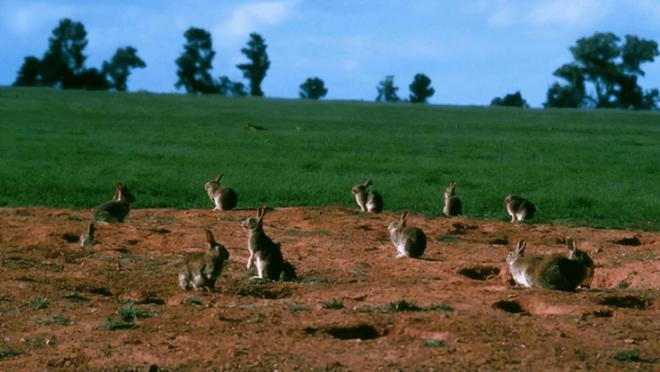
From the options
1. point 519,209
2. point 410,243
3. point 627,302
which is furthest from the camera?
point 519,209

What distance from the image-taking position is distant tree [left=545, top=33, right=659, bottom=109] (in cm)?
10212

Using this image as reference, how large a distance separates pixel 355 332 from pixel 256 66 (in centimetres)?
10792

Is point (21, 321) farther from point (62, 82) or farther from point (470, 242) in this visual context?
point (62, 82)

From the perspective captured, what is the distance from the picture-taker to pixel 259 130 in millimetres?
49750

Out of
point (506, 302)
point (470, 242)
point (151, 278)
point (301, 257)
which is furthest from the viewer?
point (470, 242)

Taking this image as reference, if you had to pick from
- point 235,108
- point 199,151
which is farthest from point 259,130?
point 235,108

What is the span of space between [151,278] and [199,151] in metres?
25.5

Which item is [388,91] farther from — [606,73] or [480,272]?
[480,272]

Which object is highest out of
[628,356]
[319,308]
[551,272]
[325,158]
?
[325,158]

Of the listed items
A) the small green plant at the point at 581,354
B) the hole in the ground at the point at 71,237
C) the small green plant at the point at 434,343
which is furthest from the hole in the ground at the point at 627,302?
the hole in the ground at the point at 71,237

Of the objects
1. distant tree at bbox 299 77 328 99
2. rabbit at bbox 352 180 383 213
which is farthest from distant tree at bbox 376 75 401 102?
rabbit at bbox 352 180 383 213

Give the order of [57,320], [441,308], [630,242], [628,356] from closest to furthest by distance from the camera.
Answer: [628,356], [57,320], [441,308], [630,242]

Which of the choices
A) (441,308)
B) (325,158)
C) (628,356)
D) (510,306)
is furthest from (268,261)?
(325,158)

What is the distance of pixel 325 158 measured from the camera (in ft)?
124
